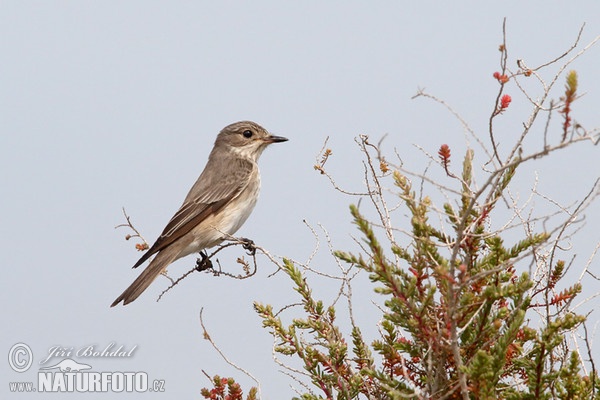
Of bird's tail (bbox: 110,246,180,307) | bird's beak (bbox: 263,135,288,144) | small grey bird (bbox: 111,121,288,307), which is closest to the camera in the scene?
bird's tail (bbox: 110,246,180,307)

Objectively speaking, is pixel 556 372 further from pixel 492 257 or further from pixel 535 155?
pixel 535 155

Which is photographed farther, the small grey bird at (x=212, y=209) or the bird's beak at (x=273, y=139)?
the bird's beak at (x=273, y=139)

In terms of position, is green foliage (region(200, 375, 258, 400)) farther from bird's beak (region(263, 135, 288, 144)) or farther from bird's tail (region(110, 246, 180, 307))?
bird's beak (region(263, 135, 288, 144))

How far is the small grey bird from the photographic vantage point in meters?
8.89

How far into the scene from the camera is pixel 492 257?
4375mm

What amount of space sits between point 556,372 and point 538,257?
53.9 inches

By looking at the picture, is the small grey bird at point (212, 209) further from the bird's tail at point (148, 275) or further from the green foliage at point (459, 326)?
the green foliage at point (459, 326)

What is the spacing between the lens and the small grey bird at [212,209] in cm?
889

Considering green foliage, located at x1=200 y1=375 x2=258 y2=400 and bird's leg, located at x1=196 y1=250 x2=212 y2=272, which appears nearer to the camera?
green foliage, located at x1=200 y1=375 x2=258 y2=400

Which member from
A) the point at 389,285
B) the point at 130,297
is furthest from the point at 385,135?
the point at 130,297

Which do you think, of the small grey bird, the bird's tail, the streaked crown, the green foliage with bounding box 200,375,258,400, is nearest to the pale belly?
the small grey bird

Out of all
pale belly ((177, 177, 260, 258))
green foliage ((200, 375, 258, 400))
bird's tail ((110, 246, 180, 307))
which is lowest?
green foliage ((200, 375, 258, 400))

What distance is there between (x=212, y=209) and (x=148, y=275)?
4.34 ft

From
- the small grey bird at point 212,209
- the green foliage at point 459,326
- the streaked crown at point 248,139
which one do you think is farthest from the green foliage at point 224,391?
the streaked crown at point 248,139
